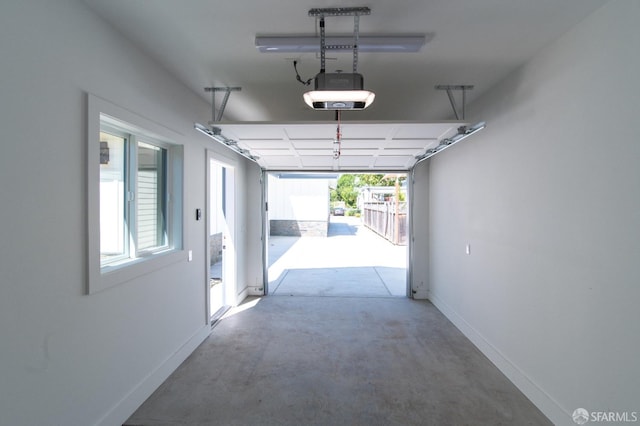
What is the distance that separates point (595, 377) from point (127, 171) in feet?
12.3

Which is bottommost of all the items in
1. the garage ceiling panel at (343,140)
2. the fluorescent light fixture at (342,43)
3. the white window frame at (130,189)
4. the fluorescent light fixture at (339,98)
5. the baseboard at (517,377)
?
the baseboard at (517,377)

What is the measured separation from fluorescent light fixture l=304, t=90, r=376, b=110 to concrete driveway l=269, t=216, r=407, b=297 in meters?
4.07

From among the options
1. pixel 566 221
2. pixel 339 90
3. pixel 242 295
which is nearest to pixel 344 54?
pixel 339 90

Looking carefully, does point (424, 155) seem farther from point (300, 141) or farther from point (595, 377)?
point (595, 377)

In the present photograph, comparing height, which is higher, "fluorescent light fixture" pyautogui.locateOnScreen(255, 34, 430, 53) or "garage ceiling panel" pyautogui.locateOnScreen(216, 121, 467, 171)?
"fluorescent light fixture" pyautogui.locateOnScreen(255, 34, 430, 53)

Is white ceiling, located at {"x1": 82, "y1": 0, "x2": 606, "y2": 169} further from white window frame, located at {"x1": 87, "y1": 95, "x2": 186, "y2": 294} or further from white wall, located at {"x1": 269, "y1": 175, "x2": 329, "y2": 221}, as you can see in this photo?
white wall, located at {"x1": 269, "y1": 175, "x2": 329, "y2": 221}

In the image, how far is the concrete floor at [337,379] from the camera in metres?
2.33

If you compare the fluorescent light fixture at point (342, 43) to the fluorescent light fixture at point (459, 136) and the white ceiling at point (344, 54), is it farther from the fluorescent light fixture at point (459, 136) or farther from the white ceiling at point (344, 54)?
the fluorescent light fixture at point (459, 136)

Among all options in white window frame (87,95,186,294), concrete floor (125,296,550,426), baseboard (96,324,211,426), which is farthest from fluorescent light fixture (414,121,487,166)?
baseboard (96,324,211,426)

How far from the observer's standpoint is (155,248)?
2.91 meters

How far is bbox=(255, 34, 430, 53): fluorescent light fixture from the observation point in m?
2.16

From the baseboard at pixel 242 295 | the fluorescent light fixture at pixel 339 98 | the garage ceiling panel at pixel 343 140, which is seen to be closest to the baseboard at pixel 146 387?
the baseboard at pixel 242 295

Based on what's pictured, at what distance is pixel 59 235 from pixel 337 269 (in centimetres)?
628

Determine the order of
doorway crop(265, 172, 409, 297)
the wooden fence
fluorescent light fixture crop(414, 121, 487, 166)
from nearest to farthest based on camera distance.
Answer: fluorescent light fixture crop(414, 121, 487, 166)
doorway crop(265, 172, 409, 297)
the wooden fence
